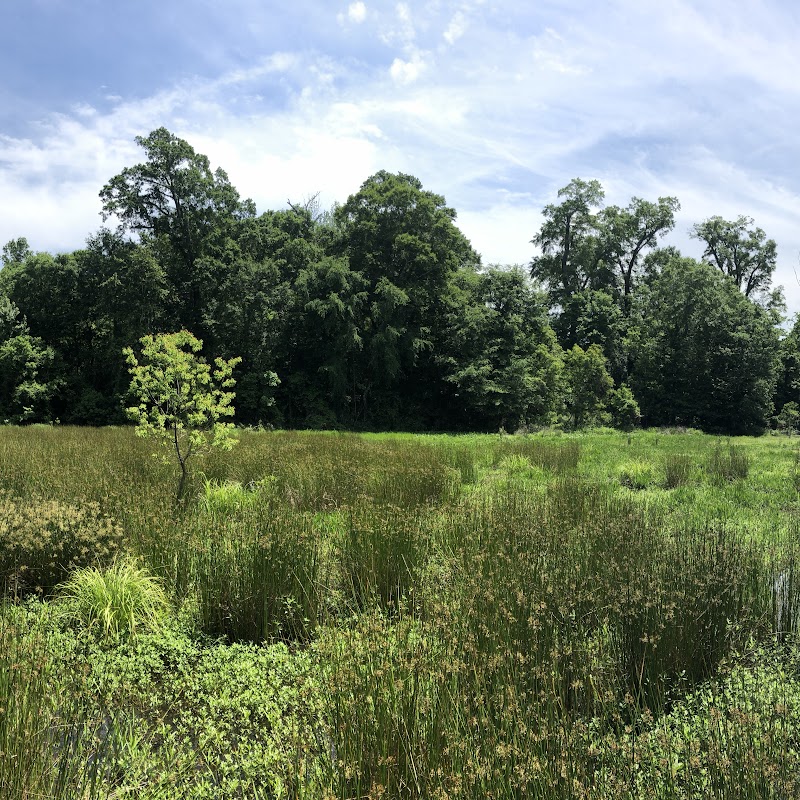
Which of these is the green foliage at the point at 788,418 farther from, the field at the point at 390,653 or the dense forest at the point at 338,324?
the field at the point at 390,653

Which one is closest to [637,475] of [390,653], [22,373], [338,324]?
[390,653]

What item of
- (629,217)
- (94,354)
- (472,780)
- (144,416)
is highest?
(629,217)

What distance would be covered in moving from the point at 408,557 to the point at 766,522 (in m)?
5.19

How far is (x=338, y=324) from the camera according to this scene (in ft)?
90.2

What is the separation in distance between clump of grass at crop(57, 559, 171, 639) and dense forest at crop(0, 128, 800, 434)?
21459mm

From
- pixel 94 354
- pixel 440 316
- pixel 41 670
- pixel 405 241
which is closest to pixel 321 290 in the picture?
pixel 405 241

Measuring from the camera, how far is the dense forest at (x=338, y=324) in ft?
88.6

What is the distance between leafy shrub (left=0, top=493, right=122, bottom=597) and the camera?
14.9 ft

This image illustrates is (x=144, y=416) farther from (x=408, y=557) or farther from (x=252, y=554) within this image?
(x=408, y=557)

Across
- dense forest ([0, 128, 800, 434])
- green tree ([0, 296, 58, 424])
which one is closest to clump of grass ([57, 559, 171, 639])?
dense forest ([0, 128, 800, 434])

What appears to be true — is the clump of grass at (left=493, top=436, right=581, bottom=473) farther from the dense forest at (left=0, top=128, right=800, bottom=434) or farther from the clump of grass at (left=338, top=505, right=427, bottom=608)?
the dense forest at (left=0, top=128, right=800, bottom=434)

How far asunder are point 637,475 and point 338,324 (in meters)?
19.3

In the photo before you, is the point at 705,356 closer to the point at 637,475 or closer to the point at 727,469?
the point at 727,469

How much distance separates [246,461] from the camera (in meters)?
9.76
